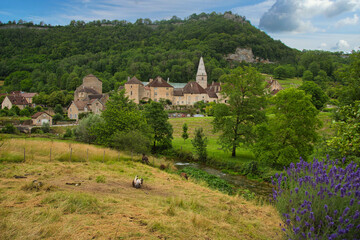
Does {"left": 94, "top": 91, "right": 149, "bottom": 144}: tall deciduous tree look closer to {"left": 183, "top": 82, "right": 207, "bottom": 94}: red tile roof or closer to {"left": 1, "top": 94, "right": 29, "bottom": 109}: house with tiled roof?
{"left": 183, "top": 82, "right": 207, "bottom": 94}: red tile roof

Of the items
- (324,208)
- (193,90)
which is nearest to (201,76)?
(193,90)

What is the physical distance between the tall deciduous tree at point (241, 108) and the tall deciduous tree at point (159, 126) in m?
7.99

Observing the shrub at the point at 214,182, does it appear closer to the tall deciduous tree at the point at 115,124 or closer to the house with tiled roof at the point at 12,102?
the tall deciduous tree at the point at 115,124

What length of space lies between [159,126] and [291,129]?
16606 mm

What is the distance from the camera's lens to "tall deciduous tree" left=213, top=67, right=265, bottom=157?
25875mm

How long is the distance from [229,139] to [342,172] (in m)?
20.4

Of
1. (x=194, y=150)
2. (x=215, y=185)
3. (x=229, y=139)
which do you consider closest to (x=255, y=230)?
(x=215, y=185)

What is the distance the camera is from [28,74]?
12488 cm

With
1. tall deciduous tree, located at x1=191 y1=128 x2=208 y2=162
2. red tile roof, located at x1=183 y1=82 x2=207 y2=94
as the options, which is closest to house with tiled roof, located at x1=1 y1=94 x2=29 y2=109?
red tile roof, located at x1=183 y1=82 x2=207 y2=94

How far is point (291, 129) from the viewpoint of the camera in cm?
2109

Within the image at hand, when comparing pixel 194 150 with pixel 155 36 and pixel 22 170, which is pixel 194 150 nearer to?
pixel 22 170

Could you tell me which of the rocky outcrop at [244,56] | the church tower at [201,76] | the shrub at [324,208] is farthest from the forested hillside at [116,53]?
the shrub at [324,208]

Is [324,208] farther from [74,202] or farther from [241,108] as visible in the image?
[241,108]

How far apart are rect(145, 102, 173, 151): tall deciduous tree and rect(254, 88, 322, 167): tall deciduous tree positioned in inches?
518
